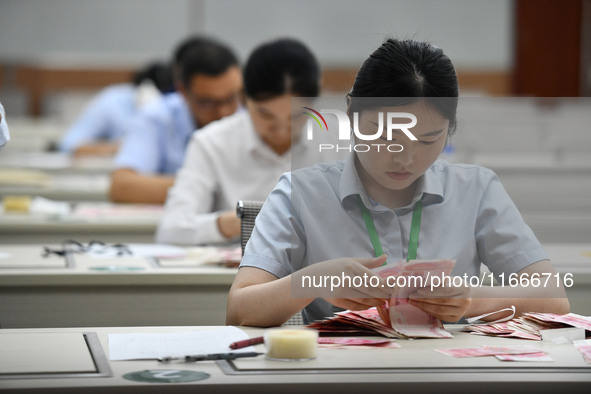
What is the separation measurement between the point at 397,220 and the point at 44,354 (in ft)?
2.24

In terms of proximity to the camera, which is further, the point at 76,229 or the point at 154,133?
the point at 154,133

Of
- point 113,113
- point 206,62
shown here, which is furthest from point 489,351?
point 113,113

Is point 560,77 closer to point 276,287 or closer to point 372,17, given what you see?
point 372,17

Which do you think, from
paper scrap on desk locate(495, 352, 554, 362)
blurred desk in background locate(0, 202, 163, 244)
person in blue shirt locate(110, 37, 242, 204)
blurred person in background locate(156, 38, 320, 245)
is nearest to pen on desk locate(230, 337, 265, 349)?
paper scrap on desk locate(495, 352, 554, 362)

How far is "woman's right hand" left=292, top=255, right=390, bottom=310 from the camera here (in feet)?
4.70

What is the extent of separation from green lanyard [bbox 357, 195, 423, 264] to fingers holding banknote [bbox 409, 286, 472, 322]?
0.44 feet

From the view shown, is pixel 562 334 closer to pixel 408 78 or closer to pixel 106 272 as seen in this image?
pixel 408 78

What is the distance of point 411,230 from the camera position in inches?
64.3

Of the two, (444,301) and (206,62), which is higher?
(206,62)

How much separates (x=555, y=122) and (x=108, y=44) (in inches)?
314

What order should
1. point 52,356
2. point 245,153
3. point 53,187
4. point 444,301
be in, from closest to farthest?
point 52,356, point 444,301, point 245,153, point 53,187

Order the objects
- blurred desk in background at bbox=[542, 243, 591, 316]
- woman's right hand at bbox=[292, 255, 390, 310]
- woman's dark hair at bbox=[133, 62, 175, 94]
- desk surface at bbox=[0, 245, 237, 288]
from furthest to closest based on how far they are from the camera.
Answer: woman's dark hair at bbox=[133, 62, 175, 94] → desk surface at bbox=[0, 245, 237, 288] → blurred desk in background at bbox=[542, 243, 591, 316] → woman's right hand at bbox=[292, 255, 390, 310]

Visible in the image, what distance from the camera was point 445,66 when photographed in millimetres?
1597

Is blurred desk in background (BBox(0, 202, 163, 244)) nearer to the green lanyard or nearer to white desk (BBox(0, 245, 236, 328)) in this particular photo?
white desk (BBox(0, 245, 236, 328))
